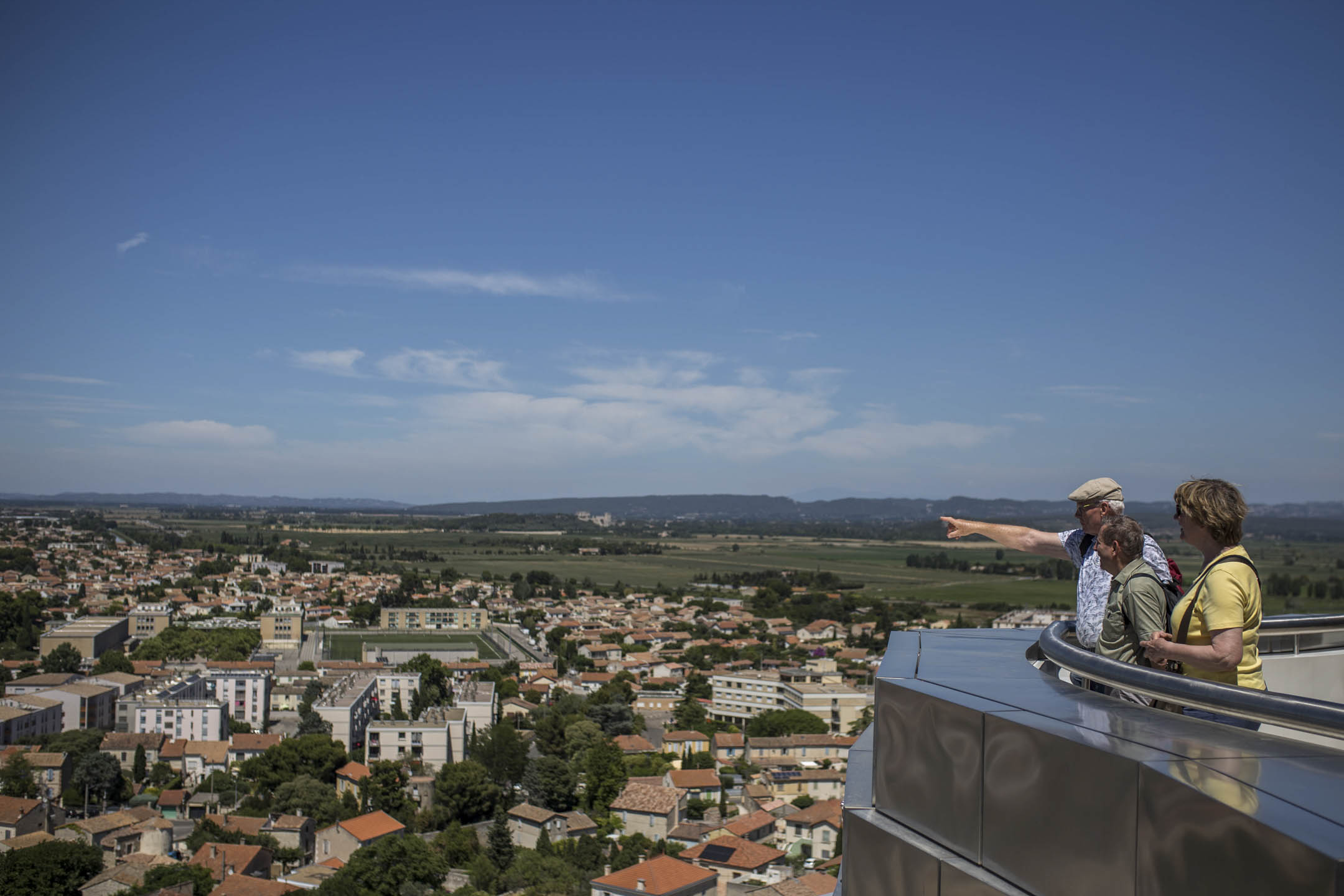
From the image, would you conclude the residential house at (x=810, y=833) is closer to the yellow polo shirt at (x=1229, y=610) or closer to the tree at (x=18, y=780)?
the tree at (x=18, y=780)

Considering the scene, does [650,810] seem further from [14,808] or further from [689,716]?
[14,808]

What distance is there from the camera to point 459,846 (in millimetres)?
17297

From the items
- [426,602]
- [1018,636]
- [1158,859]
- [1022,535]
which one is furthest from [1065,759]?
[426,602]

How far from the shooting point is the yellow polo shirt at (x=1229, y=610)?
1760mm

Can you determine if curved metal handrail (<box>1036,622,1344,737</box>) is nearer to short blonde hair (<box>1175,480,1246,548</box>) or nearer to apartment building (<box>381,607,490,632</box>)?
short blonde hair (<box>1175,480,1246,548</box>)

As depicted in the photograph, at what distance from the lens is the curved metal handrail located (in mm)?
1248

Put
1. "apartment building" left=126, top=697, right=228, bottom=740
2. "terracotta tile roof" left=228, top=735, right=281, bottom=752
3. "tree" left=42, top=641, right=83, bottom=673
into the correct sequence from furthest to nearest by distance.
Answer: "tree" left=42, top=641, right=83, bottom=673 < "apartment building" left=126, top=697, right=228, bottom=740 < "terracotta tile roof" left=228, top=735, right=281, bottom=752

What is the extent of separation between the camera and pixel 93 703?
2728 centimetres

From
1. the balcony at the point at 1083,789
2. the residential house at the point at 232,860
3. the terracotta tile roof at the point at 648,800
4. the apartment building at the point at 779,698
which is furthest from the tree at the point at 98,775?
the balcony at the point at 1083,789

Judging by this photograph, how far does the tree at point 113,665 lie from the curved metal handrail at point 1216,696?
36280mm

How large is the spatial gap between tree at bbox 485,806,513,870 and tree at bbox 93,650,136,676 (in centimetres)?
2108

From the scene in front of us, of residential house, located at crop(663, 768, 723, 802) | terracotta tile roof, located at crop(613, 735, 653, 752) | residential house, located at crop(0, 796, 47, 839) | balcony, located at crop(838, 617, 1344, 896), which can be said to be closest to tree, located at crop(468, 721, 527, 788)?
terracotta tile roof, located at crop(613, 735, 653, 752)

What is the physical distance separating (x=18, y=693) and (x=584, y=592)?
40.2 metres

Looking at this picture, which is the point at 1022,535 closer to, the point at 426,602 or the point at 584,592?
the point at 426,602
